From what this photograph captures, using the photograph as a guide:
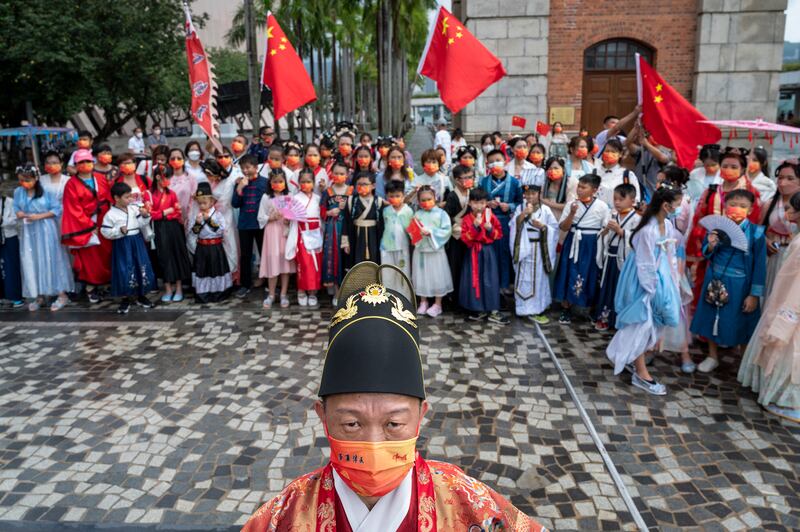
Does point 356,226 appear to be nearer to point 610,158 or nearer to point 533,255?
point 533,255

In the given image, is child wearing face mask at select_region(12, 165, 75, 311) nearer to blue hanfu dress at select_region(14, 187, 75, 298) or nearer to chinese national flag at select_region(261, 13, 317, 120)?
blue hanfu dress at select_region(14, 187, 75, 298)

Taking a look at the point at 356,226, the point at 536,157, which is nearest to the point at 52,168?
the point at 356,226

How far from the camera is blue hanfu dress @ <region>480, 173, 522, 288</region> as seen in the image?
23.9ft

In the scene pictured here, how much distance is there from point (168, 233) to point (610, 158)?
591 centimetres

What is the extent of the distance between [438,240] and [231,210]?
Result: 10.3 feet

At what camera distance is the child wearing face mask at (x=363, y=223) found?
24.5 ft

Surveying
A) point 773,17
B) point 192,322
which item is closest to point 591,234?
point 192,322

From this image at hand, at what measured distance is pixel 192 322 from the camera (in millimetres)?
7203

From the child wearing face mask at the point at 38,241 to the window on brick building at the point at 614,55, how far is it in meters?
12.2

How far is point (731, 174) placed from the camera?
5758 mm

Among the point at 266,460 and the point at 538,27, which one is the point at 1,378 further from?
the point at 538,27

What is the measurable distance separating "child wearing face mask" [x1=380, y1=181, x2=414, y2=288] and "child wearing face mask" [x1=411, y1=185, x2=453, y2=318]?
18 cm

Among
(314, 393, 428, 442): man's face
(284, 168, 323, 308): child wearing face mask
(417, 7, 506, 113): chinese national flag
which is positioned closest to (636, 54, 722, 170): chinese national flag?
(417, 7, 506, 113): chinese national flag

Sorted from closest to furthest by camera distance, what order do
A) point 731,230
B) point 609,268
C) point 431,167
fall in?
1. point 731,230
2. point 609,268
3. point 431,167
